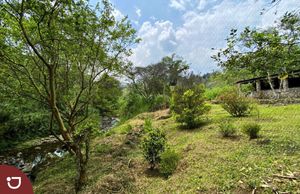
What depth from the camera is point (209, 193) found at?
4.16 m

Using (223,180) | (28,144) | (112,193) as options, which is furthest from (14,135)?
(223,180)

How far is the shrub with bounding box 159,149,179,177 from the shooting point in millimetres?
5609

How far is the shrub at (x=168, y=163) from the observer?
18.4 ft

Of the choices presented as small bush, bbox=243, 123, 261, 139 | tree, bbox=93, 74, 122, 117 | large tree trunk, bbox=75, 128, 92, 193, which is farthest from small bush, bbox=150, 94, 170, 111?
large tree trunk, bbox=75, 128, 92, 193

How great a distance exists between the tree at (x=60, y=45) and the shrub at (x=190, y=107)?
12.6ft

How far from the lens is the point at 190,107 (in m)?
11.3

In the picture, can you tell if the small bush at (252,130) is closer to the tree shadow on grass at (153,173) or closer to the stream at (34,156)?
the tree shadow on grass at (153,173)

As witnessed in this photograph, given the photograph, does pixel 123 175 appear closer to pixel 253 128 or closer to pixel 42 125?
pixel 253 128

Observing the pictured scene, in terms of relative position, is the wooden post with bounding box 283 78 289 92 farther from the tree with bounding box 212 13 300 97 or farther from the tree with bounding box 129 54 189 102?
the tree with bounding box 212 13 300 97

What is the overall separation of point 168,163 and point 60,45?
15.6 ft

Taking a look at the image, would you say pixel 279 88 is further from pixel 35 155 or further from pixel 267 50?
pixel 35 155

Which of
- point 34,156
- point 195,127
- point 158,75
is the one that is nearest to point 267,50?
point 195,127

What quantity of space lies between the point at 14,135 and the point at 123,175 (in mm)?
11697

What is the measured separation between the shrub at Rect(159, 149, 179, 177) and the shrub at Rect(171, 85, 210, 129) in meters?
5.12
